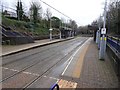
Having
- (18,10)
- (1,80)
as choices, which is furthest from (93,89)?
(18,10)

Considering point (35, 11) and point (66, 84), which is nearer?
point (66, 84)

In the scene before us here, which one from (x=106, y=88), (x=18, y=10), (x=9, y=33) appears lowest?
(x=106, y=88)

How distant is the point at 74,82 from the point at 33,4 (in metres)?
58.8

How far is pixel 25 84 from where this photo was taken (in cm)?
911

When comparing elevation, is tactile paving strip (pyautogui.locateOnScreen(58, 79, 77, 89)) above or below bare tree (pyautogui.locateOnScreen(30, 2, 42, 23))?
below

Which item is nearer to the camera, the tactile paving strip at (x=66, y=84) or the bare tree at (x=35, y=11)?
the tactile paving strip at (x=66, y=84)

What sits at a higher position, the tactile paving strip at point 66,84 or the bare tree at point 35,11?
the bare tree at point 35,11

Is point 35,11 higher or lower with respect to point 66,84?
higher

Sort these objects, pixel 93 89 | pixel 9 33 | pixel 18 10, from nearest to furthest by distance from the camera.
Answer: pixel 93 89 → pixel 9 33 → pixel 18 10

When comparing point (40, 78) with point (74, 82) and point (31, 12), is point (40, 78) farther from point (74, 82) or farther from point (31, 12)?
point (31, 12)

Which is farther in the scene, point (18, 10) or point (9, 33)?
point (18, 10)

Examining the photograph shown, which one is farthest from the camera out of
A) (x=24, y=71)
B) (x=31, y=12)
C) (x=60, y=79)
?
(x=31, y=12)

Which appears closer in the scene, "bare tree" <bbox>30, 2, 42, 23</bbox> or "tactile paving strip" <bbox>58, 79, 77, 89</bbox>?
"tactile paving strip" <bbox>58, 79, 77, 89</bbox>

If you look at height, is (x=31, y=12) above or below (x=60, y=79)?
above
